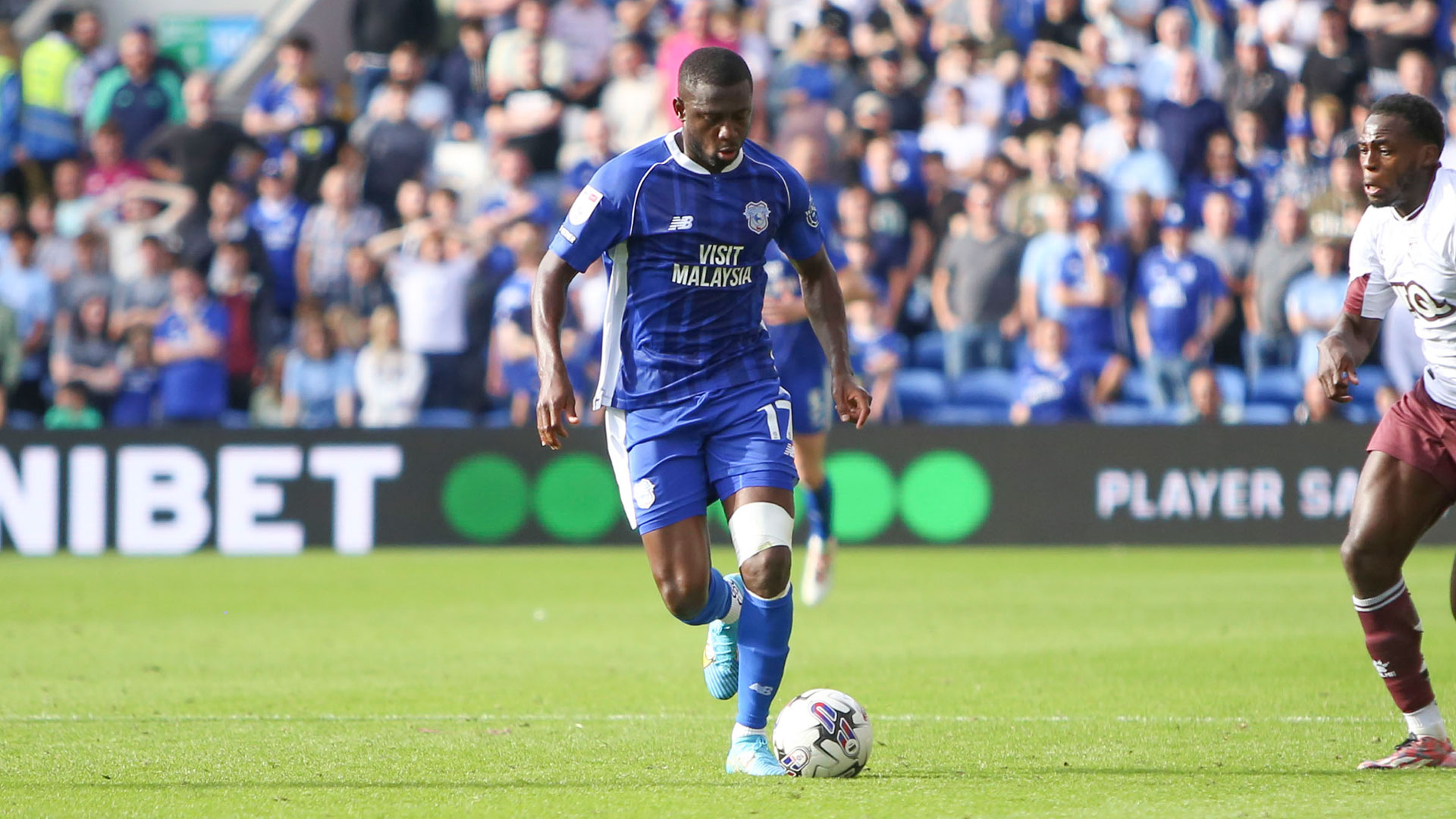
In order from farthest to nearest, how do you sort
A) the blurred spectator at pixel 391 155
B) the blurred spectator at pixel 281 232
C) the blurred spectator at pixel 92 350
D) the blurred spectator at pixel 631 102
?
the blurred spectator at pixel 391 155 → the blurred spectator at pixel 631 102 → the blurred spectator at pixel 281 232 → the blurred spectator at pixel 92 350

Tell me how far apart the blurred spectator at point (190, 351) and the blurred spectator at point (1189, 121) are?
28.5 ft

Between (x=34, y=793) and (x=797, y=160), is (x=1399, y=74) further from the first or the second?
(x=34, y=793)

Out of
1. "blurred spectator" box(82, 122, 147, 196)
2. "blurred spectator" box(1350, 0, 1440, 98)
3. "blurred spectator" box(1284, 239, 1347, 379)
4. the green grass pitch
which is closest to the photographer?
the green grass pitch

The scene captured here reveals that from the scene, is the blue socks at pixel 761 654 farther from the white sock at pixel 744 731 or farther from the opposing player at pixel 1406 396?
the opposing player at pixel 1406 396

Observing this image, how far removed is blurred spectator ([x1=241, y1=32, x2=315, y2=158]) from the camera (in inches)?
709

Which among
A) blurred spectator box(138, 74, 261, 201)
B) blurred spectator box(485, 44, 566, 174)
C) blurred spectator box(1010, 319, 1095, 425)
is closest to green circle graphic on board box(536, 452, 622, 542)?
blurred spectator box(485, 44, 566, 174)

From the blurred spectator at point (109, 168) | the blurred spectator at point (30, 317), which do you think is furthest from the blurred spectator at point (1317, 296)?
the blurred spectator at point (30, 317)

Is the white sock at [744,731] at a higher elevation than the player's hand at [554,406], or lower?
lower

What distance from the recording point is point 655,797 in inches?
214

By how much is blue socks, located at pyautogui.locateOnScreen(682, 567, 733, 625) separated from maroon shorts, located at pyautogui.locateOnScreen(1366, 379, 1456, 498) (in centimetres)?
220

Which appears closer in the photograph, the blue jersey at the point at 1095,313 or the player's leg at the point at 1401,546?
the player's leg at the point at 1401,546

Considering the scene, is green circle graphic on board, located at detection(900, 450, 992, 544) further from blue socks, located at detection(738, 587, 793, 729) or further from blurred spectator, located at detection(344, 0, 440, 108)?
blue socks, located at detection(738, 587, 793, 729)

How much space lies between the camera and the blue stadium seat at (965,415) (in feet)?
52.9

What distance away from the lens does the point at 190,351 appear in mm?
16328
